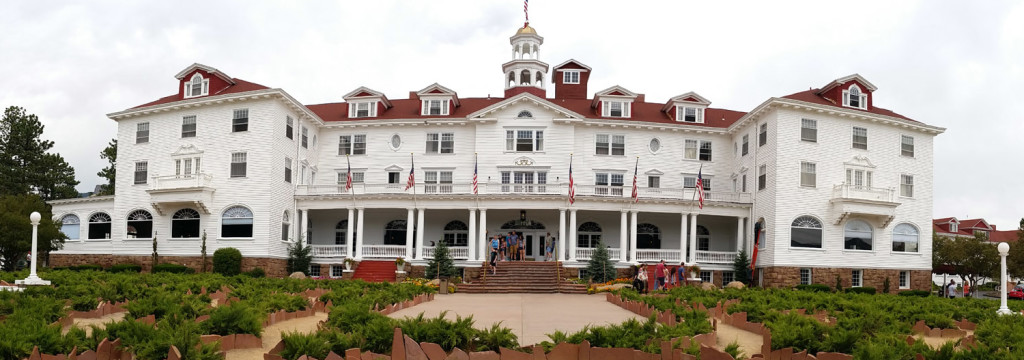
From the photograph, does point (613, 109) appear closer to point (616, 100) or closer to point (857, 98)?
point (616, 100)

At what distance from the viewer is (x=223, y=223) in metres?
46.8

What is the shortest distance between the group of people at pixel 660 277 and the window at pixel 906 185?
14059 millimetres

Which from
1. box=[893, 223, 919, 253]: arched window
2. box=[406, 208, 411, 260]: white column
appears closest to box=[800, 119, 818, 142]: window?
box=[893, 223, 919, 253]: arched window

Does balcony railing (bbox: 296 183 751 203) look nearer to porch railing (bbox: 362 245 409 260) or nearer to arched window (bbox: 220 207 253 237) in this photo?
porch railing (bbox: 362 245 409 260)

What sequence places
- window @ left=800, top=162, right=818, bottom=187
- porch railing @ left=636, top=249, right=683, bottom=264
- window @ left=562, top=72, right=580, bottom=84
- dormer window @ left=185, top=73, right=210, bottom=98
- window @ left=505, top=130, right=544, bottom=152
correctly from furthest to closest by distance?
window @ left=562, top=72, right=580, bottom=84 < window @ left=505, top=130, right=544, bottom=152 < dormer window @ left=185, top=73, right=210, bottom=98 < porch railing @ left=636, top=249, right=683, bottom=264 < window @ left=800, top=162, right=818, bottom=187

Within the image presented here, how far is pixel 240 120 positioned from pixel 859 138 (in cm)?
3466

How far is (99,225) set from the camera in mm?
50188

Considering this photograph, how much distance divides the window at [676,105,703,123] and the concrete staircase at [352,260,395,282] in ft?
66.7

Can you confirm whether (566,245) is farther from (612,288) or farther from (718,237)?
(612,288)

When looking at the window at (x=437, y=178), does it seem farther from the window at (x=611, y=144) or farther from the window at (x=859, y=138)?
the window at (x=859, y=138)

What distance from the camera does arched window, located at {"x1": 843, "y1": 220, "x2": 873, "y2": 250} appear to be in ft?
155

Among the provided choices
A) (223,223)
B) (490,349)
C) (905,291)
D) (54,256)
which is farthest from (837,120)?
(54,256)

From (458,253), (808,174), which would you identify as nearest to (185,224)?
(458,253)

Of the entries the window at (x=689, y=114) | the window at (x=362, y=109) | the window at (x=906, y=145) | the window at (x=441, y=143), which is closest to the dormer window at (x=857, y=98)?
the window at (x=906, y=145)
